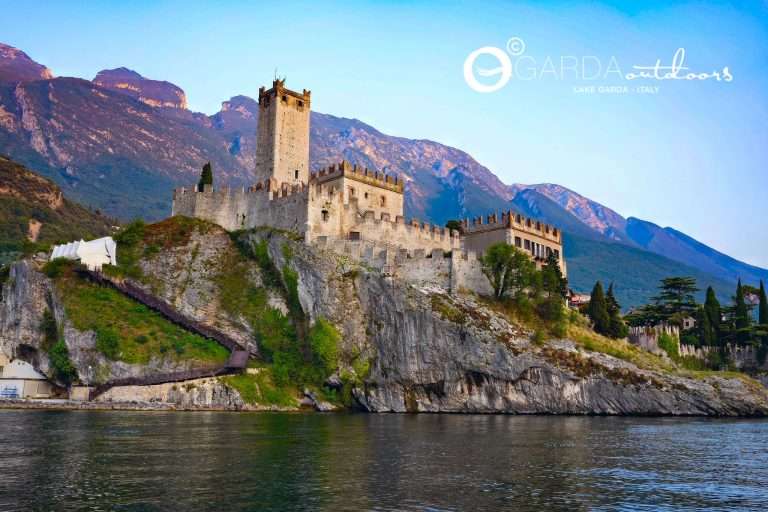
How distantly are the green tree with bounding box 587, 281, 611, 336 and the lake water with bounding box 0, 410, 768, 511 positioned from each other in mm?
29505

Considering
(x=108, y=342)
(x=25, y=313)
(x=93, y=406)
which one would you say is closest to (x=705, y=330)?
(x=108, y=342)

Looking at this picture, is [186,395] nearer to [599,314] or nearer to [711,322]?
[599,314]

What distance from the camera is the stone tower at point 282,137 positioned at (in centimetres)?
8738

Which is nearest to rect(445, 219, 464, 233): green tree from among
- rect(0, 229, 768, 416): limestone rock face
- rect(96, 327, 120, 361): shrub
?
rect(0, 229, 768, 416): limestone rock face

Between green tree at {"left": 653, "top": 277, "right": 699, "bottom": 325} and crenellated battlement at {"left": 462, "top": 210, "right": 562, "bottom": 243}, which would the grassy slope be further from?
green tree at {"left": 653, "top": 277, "right": 699, "bottom": 325}

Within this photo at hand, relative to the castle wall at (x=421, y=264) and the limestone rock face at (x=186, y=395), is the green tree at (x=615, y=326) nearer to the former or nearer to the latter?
the castle wall at (x=421, y=264)

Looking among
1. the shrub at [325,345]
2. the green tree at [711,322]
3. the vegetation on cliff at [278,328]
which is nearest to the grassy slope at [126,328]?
the vegetation on cliff at [278,328]

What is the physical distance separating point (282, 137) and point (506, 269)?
99.5 feet

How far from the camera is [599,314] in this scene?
270ft

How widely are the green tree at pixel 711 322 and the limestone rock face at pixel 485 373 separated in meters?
17.2

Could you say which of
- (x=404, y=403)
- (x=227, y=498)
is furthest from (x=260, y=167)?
(x=227, y=498)

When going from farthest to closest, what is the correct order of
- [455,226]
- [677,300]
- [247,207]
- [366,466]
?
[677,300] < [455,226] < [247,207] < [366,466]

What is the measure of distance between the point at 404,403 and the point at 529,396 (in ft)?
37.2

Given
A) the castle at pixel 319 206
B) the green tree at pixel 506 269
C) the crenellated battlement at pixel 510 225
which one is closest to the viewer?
the green tree at pixel 506 269
